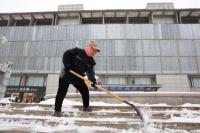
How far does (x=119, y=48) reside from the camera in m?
28.1

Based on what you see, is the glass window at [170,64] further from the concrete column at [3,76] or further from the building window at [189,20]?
the concrete column at [3,76]

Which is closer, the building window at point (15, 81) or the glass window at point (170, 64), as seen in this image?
the glass window at point (170, 64)

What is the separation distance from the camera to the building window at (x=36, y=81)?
28212 mm

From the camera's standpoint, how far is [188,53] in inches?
1063

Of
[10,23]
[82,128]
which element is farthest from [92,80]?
[10,23]

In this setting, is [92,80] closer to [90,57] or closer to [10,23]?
[90,57]

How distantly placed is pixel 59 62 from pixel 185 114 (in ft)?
80.6

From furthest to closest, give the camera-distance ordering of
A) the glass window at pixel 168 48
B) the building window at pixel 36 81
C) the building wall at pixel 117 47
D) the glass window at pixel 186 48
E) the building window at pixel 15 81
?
1. the building window at pixel 15 81
2. the building window at pixel 36 81
3. the glass window at pixel 168 48
4. the glass window at pixel 186 48
5. the building wall at pixel 117 47

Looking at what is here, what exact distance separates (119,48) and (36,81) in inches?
510

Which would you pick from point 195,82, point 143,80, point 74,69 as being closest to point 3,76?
point 74,69

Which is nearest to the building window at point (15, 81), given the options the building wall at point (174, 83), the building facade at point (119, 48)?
the building facade at point (119, 48)

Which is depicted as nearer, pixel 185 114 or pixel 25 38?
pixel 185 114

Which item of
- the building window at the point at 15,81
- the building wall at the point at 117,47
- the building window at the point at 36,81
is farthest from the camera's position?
the building window at the point at 15,81

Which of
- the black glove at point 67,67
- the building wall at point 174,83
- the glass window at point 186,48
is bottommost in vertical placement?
the black glove at point 67,67
